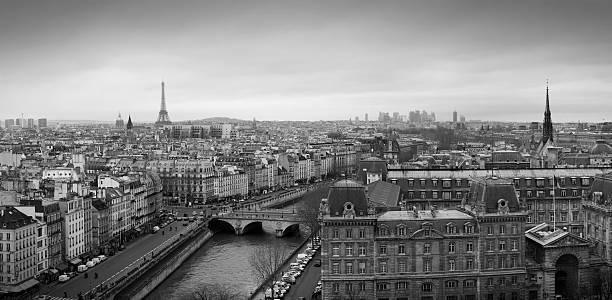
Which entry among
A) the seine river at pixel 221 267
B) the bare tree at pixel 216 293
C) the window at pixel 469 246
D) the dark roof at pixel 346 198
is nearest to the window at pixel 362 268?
the dark roof at pixel 346 198

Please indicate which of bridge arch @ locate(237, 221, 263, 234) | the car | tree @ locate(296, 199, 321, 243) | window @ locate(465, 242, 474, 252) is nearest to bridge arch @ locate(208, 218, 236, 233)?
bridge arch @ locate(237, 221, 263, 234)

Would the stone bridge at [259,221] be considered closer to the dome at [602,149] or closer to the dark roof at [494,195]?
the dark roof at [494,195]

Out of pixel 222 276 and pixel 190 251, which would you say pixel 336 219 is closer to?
pixel 222 276

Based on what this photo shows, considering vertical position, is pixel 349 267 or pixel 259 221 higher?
pixel 349 267

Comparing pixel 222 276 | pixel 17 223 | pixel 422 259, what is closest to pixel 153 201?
pixel 222 276

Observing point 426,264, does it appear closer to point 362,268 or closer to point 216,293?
point 362,268

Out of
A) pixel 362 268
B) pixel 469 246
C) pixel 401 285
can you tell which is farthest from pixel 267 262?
pixel 469 246

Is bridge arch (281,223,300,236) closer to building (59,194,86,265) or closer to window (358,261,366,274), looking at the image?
building (59,194,86,265)
